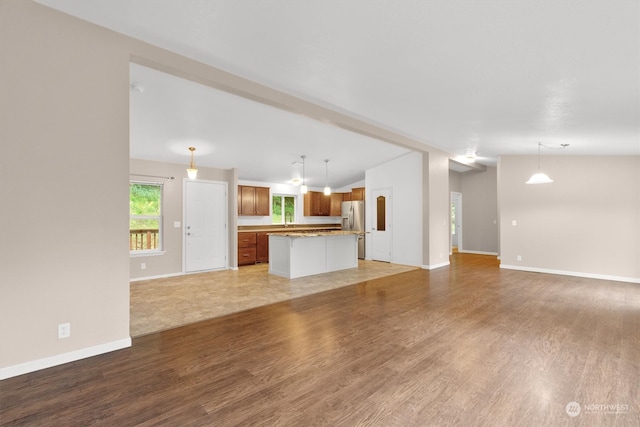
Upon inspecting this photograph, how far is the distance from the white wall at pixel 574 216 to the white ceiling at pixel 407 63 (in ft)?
2.70

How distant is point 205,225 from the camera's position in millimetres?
7012

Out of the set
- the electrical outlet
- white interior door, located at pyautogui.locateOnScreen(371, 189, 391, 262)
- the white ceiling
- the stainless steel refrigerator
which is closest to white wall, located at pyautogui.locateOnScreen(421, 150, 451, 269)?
white interior door, located at pyautogui.locateOnScreen(371, 189, 391, 262)

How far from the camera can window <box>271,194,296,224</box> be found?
938 centimetres

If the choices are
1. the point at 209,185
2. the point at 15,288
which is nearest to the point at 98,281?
the point at 15,288

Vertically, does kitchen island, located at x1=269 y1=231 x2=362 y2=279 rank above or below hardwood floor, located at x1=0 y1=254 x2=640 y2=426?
above

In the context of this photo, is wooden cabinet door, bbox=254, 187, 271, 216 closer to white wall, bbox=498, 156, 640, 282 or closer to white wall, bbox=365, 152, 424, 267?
white wall, bbox=365, 152, 424, 267

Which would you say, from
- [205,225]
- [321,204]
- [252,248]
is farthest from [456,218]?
[205,225]

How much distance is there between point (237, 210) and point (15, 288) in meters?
5.60

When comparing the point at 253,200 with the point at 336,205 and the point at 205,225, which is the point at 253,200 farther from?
the point at 336,205

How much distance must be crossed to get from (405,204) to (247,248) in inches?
165

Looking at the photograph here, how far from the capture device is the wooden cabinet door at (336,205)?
10203 mm

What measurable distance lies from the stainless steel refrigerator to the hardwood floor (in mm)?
4988

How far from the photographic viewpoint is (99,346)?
2.70 meters

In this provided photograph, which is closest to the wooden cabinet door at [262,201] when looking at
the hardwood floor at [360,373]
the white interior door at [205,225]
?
the white interior door at [205,225]
